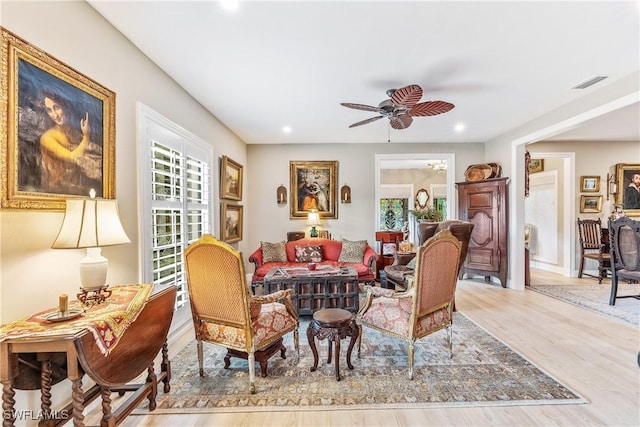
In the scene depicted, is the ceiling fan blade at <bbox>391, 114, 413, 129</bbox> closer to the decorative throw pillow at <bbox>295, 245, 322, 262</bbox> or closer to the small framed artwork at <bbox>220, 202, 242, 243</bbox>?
the decorative throw pillow at <bbox>295, 245, 322, 262</bbox>

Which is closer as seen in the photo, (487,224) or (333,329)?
(333,329)

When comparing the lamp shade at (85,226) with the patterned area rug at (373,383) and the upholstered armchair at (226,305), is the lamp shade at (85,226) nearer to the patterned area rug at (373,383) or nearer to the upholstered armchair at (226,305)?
the upholstered armchair at (226,305)

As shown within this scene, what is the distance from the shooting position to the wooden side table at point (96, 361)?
4.07ft

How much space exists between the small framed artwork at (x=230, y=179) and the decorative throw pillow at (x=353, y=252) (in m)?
2.07

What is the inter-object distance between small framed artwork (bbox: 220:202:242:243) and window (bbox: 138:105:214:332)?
616 mm

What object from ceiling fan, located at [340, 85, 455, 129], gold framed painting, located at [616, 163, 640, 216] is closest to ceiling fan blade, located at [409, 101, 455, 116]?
ceiling fan, located at [340, 85, 455, 129]

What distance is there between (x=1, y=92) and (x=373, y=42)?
2.36 meters

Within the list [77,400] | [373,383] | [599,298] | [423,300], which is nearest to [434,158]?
[599,298]

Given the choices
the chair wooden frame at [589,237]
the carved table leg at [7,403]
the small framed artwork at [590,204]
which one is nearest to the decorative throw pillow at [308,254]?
the carved table leg at [7,403]

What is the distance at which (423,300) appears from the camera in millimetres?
2238

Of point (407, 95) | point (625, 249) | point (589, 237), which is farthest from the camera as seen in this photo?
point (589, 237)

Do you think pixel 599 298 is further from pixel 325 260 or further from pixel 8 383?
pixel 8 383

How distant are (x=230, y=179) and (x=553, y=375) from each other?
4566mm

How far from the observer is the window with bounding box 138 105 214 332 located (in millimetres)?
2531
